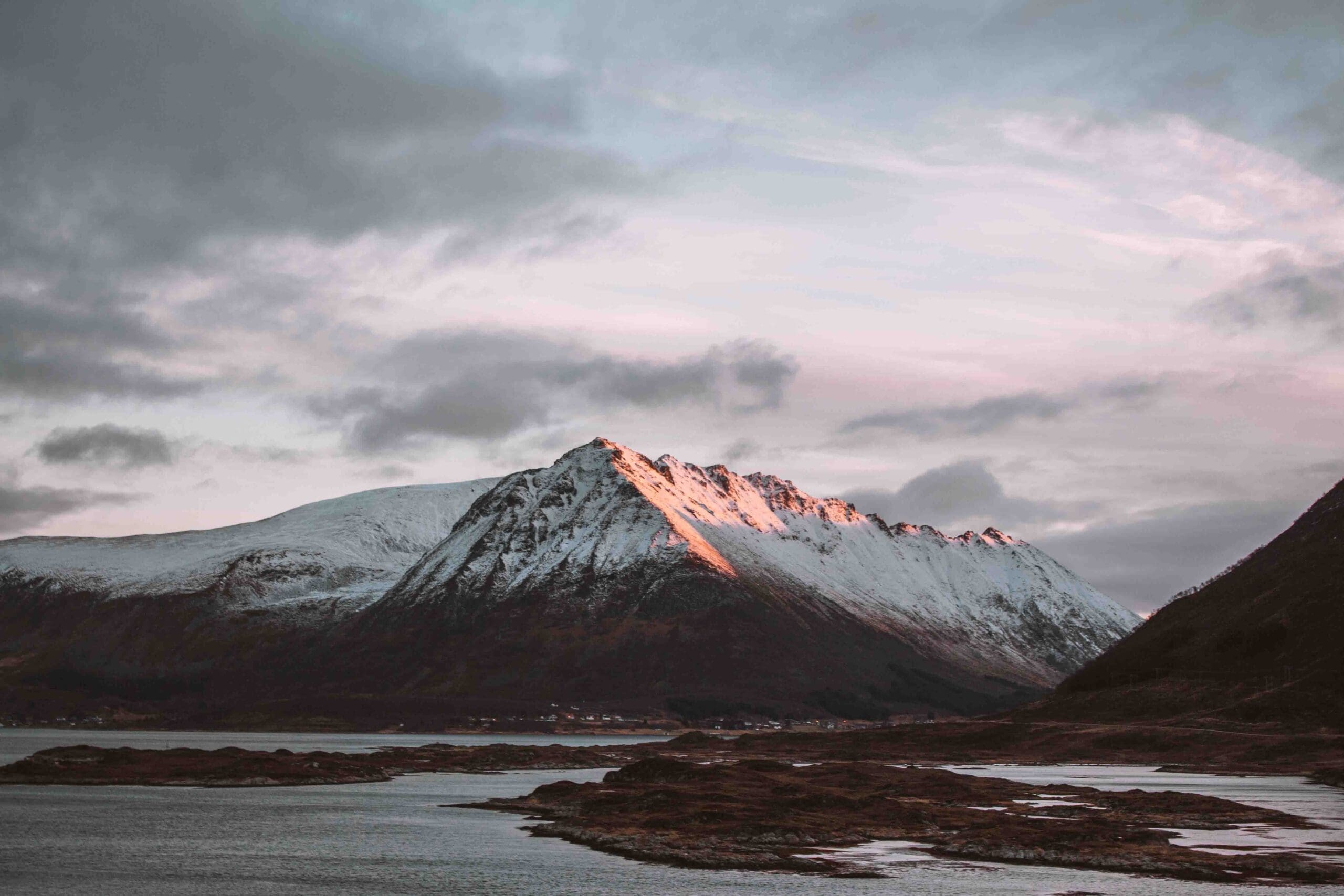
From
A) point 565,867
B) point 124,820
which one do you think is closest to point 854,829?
point 565,867

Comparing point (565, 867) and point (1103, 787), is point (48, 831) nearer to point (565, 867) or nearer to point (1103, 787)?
point (565, 867)

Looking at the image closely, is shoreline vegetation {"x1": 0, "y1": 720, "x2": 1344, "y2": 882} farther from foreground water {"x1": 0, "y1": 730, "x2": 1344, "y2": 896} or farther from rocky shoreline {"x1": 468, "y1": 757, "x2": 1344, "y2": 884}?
foreground water {"x1": 0, "y1": 730, "x2": 1344, "y2": 896}

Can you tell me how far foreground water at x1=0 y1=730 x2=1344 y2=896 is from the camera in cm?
10275

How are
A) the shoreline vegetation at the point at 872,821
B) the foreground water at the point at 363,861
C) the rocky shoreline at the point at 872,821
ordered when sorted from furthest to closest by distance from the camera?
the shoreline vegetation at the point at 872,821, the rocky shoreline at the point at 872,821, the foreground water at the point at 363,861

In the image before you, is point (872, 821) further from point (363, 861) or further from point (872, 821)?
point (363, 861)

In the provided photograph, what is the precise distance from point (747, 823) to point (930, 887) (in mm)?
32610

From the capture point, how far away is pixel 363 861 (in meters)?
122

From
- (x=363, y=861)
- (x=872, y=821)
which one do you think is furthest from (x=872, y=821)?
(x=363, y=861)

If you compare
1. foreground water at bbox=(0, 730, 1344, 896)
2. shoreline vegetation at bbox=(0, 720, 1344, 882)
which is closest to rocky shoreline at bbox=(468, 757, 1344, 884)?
shoreline vegetation at bbox=(0, 720, 1344, 882)

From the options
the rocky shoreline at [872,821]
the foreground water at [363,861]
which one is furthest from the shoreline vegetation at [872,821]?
the foreground water at [363,861]

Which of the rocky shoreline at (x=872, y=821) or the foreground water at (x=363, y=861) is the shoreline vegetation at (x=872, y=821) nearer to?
the rocky shoreline at (x=872, y=821)

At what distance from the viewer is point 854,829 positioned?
134375 mm

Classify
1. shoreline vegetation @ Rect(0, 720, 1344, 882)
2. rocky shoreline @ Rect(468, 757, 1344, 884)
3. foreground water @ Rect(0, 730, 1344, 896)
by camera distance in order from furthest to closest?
A: shoreline vegetation @ Rect(0, 720, 1344, 882) → rocky shoreline @ Rect(468, 757, 1344, 884) → foreground water @ Rect(0, 730, 1344, 896)

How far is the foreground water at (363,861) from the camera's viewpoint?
10275 centimetres
